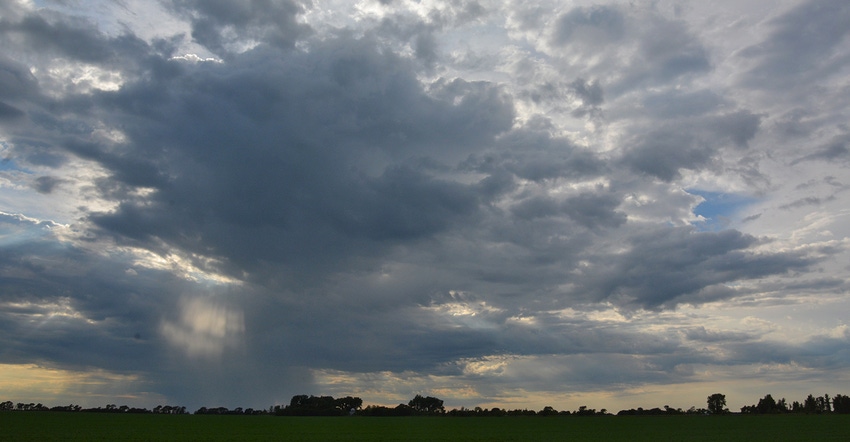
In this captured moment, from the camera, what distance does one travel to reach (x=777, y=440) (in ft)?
206

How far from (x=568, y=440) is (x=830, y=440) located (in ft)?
89.4

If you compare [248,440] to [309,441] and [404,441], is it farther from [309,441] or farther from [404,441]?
[404,441]

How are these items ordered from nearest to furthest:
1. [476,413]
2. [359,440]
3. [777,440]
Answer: [777,440] → [359,440] → [476,413]

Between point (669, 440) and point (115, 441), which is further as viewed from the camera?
point (669, 440)

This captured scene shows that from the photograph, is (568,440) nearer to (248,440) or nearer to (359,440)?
(359,440)

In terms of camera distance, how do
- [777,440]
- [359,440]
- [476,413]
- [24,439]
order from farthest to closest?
[476,413], [359,440], [777,440], [24,439]

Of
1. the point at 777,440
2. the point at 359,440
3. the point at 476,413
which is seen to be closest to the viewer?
the point at 777,440

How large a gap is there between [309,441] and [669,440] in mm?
43199

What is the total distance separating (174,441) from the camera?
59875 mm

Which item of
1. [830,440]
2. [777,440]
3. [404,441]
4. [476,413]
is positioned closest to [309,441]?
[404,441]

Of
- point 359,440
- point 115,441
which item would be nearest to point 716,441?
point 359,440

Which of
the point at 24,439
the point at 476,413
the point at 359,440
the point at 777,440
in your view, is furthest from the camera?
the point at 476,413

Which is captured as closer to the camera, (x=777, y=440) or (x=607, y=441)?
(x=777, y=440)

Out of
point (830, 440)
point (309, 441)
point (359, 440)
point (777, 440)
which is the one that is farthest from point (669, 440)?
point (309, 441)
